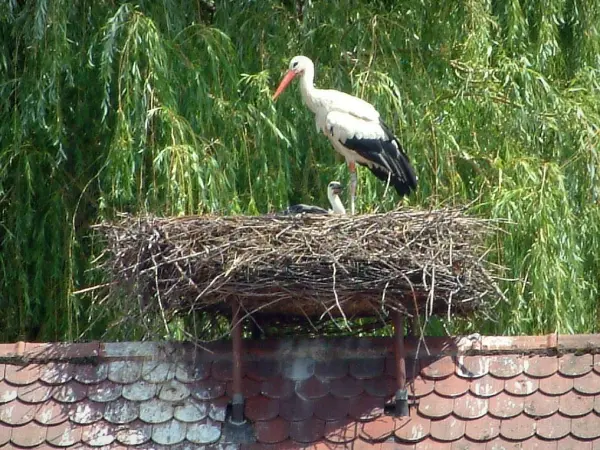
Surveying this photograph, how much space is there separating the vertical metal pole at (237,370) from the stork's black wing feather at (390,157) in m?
1.75

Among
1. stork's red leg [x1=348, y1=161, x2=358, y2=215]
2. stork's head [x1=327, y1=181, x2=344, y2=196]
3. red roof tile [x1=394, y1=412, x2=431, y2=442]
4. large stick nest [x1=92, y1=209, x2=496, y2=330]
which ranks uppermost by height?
stork's red leg [x1=348, y1=161, x2=358, y2=215]

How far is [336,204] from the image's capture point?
7.11 m

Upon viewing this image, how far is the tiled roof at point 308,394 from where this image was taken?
5.73 meters

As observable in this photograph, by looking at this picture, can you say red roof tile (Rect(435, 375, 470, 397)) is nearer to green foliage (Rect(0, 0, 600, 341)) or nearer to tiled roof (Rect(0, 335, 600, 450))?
tiled roof (Rect(0, 335, 600, 450))

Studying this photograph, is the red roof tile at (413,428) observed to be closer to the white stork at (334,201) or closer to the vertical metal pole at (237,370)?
the vertical metal pole at (237,370)

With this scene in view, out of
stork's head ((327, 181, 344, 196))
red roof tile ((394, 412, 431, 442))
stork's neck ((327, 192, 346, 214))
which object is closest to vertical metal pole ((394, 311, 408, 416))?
red roof tile ((394, 412, 431, 442))

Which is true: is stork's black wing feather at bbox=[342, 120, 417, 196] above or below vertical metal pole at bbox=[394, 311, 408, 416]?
above

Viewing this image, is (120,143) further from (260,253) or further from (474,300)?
(474,300)

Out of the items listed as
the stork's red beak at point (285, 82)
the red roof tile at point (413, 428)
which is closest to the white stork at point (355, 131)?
the stork's red beak at point (285, 82)

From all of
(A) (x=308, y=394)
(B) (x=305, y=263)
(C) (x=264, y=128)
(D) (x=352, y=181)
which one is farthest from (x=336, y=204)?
(A) (x=308, y=394)

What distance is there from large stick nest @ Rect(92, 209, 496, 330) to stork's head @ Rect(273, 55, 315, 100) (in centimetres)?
160

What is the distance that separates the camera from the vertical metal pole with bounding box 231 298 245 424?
5.82 meters

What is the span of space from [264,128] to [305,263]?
6.55 feet

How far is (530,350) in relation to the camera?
6.03m
